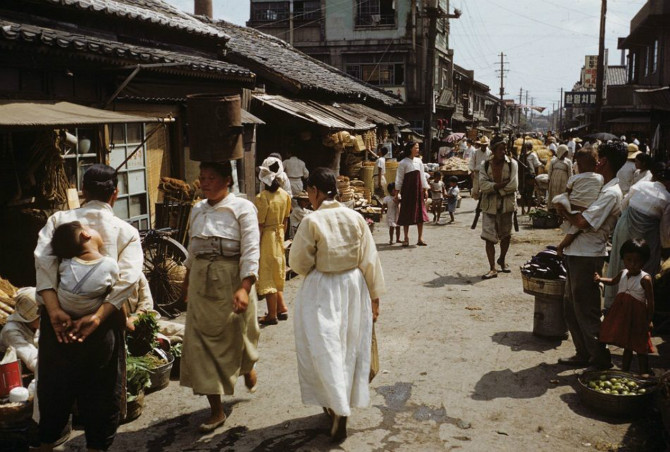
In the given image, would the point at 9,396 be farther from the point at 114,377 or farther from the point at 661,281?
the point at 661,281

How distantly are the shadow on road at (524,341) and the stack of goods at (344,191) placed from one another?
31.0ft

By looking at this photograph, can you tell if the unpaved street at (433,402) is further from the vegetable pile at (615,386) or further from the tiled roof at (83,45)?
the tiled roof at (83,45)

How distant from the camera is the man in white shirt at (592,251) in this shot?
A: 582 centimetres

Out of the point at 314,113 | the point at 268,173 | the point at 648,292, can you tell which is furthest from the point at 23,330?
the point at 314,113

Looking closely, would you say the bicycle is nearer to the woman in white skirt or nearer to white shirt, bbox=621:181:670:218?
the woman in white skirt

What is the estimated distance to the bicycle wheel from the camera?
8062 mm

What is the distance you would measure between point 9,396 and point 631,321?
528cm

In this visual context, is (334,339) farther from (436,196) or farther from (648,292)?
(436,196)

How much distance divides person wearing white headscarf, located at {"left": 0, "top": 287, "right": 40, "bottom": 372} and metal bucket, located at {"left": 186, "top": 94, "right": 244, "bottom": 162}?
1.93 metres

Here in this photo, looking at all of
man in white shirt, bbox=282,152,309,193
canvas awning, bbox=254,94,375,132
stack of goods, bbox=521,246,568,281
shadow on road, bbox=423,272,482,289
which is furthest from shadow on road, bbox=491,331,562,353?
canvas awning, bbox=254,94,375,132

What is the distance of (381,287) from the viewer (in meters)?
4.91

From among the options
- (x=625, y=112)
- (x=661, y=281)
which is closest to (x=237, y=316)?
(x=661, y=281)

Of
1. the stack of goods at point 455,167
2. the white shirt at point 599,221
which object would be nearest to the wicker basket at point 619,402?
the white shirt at point 599,221

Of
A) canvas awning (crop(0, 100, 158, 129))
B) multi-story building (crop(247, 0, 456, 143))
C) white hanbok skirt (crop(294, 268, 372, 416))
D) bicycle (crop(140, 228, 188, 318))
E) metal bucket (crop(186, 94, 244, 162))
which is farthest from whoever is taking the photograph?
multi-story building (crop(247, 0, 456, 143))
